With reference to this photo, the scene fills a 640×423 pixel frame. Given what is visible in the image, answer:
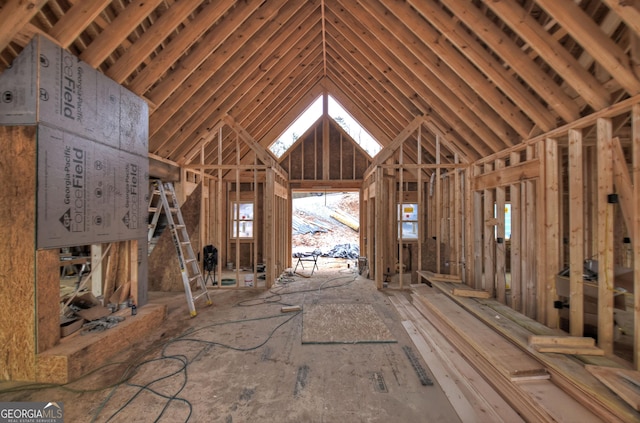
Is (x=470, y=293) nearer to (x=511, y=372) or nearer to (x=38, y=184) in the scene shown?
(x=511, y=372)

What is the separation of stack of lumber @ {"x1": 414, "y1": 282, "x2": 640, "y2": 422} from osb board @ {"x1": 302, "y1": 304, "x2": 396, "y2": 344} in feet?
3.17

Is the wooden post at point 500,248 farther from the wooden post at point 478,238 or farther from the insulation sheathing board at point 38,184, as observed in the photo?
the insulation sheathing board at point 38,184

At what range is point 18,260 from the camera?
2.96m

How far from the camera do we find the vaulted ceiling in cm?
317

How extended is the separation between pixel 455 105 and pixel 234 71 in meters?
4.08

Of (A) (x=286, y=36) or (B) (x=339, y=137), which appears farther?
(B) (x=339, y=137)

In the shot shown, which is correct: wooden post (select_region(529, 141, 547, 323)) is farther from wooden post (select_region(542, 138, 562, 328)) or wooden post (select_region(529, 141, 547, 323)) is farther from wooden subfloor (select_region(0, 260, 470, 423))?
wooden subfloor (select_region(0, 260, 470, 423))

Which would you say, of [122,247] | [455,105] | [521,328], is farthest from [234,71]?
[521,328]

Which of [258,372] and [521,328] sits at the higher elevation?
[521,328]

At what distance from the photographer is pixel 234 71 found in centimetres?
545

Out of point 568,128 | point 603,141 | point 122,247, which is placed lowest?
point 122,247

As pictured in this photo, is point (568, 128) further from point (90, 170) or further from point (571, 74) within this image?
point (90, 170)

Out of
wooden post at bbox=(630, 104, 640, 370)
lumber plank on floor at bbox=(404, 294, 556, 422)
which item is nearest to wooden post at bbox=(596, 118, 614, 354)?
wooden post at bbox=(630, 104, 640, 370)

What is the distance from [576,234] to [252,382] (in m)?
4.24
